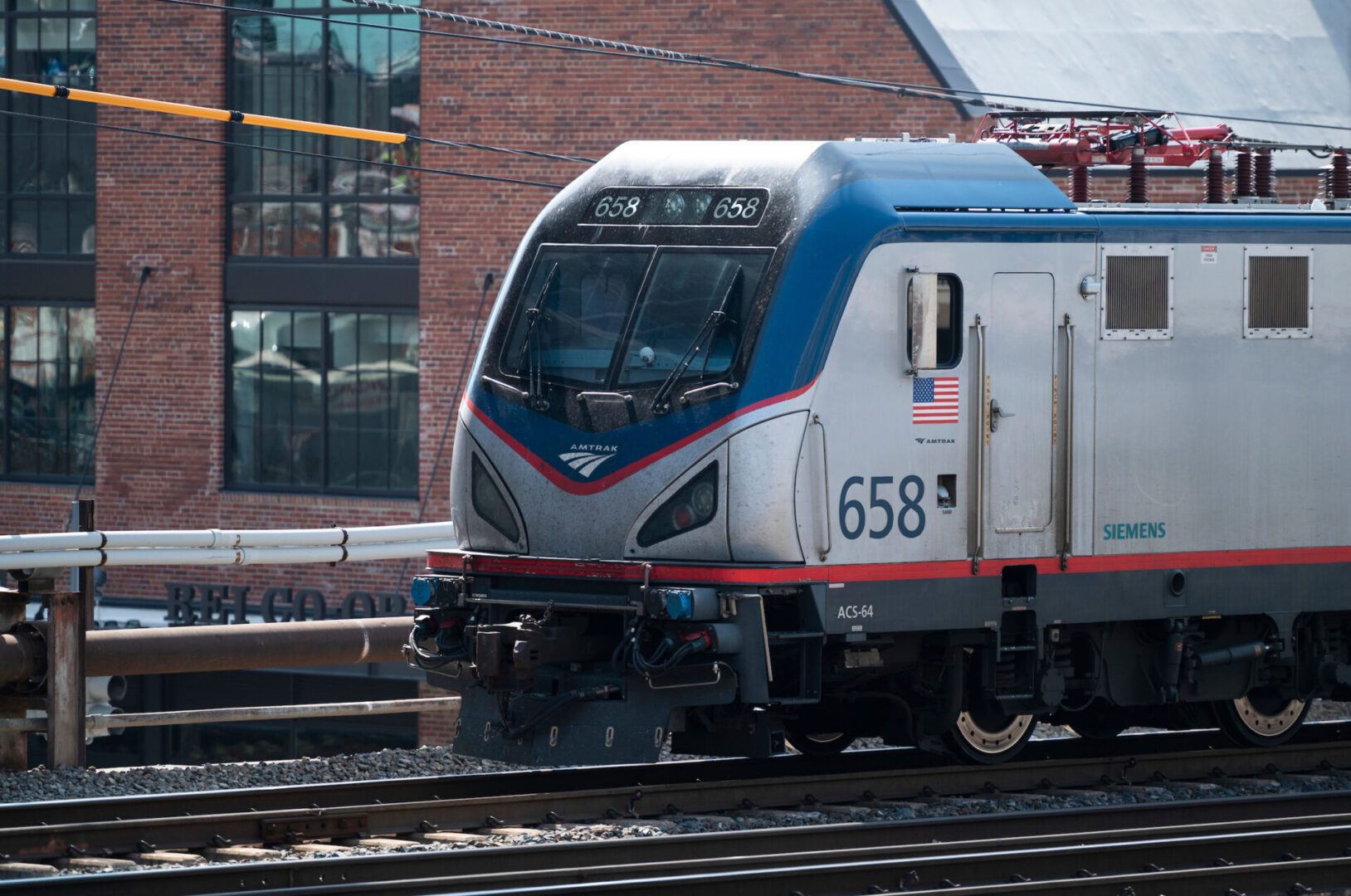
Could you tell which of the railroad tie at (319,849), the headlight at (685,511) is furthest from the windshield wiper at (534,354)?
the railroad tie at (319,849)

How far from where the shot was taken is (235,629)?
11664mm

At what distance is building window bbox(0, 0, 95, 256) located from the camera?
25.8 m

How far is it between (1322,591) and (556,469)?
462cm

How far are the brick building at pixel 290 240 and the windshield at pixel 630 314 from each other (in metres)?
11.6

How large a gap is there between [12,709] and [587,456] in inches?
144

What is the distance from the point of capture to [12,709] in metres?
11.0

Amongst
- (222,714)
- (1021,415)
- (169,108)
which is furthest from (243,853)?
(169,108)

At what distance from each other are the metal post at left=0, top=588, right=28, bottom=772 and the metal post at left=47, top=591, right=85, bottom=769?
0.17 m

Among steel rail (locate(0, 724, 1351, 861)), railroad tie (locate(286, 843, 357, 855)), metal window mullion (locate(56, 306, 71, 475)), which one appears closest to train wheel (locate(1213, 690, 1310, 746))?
steel rail (locate(0, 724, 1351, 861))

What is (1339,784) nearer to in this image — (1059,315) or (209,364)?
(1059,315)

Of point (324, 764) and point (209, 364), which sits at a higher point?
point (209, 364)

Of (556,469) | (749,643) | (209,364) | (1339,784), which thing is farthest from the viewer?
(209,364)

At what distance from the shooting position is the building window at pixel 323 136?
23812mm

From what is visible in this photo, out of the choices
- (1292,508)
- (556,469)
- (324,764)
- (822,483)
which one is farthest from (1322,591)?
(324,764)
